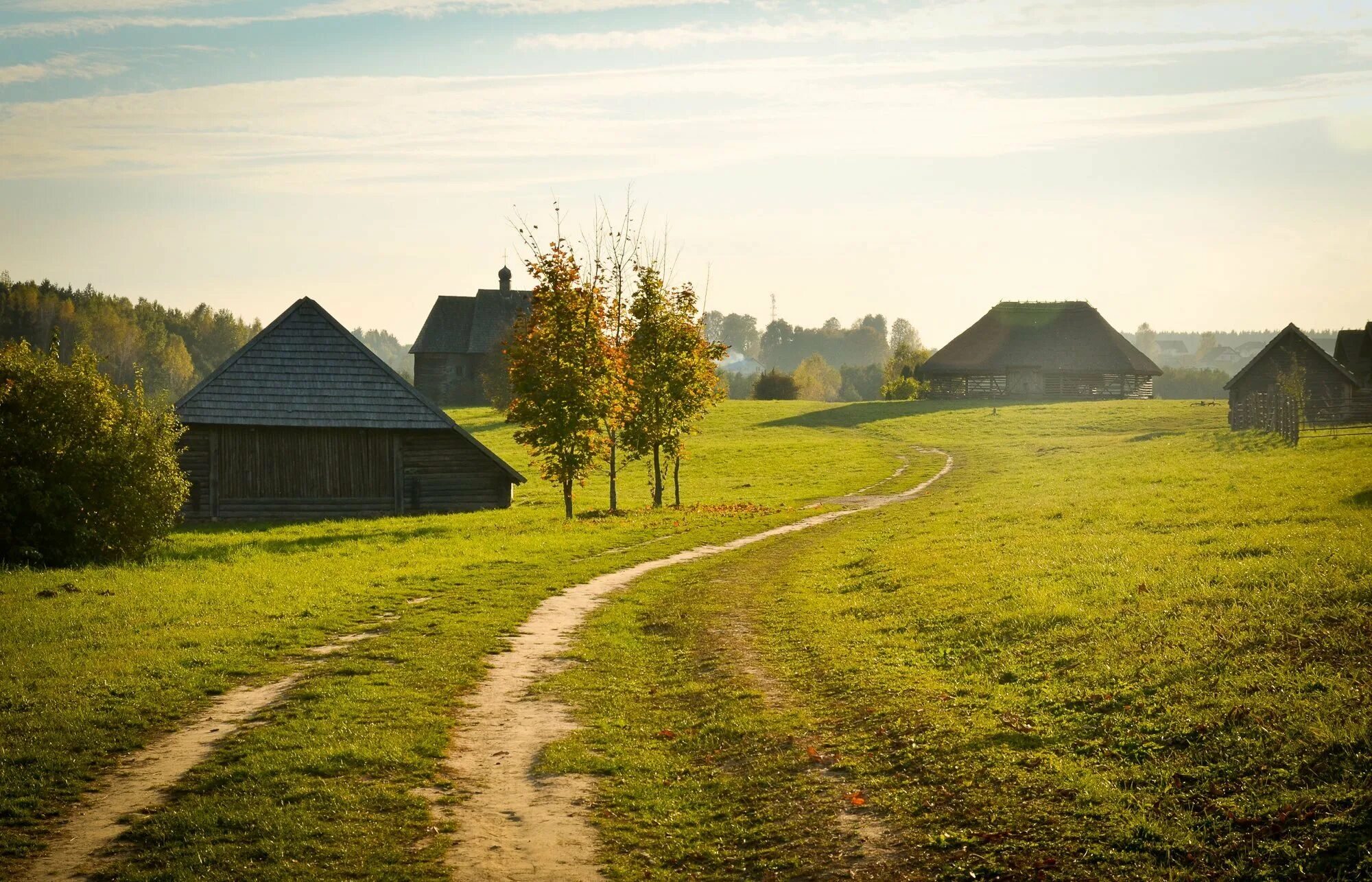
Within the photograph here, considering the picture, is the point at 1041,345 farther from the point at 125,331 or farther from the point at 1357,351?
the point at 125,331

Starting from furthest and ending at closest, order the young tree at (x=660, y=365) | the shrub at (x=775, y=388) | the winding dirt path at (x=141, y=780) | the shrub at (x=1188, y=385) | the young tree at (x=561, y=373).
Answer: the shrub at (x=1188, y=385) < the shrub at (x=775, y=388) < the young tree at (x=660, y=365) < the young tree at (x=561, y=373) < the winding dirt path at (x=141, y=780)

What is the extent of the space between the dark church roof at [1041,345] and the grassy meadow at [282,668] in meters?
58.8

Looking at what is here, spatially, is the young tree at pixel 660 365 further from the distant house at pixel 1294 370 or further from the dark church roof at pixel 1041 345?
the dark church roof at pixel 1041 345

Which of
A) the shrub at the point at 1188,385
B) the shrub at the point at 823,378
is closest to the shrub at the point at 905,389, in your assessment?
the shrub at the point at 823,378

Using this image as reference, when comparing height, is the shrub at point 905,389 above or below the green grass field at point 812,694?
above

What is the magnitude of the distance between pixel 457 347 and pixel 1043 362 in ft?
158

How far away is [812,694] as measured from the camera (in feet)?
41.8

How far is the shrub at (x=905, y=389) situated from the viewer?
87625mm

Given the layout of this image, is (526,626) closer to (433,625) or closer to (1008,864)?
(433,625)

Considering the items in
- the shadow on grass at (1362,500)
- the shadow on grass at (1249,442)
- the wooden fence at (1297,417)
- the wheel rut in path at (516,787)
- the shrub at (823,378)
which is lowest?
the wheel rut in path at (516,787)

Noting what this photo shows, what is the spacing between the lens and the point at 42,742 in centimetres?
1066

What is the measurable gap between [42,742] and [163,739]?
110 centimetres

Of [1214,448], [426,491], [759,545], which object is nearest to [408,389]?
[426,491]

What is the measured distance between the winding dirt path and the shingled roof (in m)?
75.3
